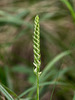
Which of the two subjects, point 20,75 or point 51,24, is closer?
point 51,24

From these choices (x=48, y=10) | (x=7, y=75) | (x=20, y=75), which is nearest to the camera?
(x=7, y=75)

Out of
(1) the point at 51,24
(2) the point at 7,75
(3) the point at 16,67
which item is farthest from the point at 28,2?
(2) the point at 7,75

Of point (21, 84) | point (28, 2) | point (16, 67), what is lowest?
point (21, 84)

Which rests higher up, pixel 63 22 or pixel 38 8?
pixel 38 8

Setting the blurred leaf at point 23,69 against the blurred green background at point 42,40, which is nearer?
the blurred green background at point 42,40

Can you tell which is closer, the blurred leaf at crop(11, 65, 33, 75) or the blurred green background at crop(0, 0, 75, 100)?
the blurred green background at crop(0, 0, 75, 100)

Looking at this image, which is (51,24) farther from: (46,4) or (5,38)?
(5,38)

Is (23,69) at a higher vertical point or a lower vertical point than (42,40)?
lower

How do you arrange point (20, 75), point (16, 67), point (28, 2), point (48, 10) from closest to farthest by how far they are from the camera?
point (48, 10), point (16, 67), point (28, 2), point (20, 75)
